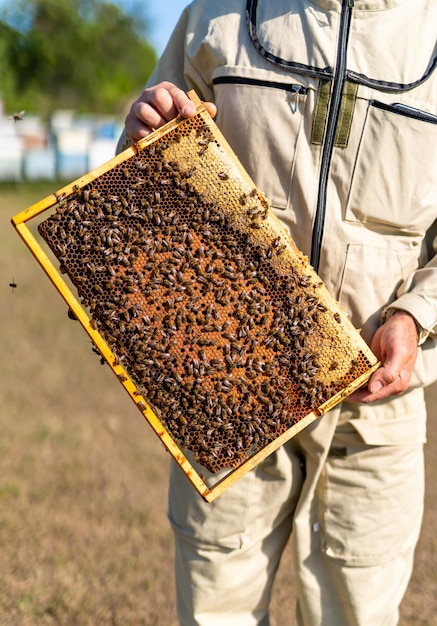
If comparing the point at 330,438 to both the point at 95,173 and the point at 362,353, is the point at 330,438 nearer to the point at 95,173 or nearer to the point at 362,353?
the point at 362,353

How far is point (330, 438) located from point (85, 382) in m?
4.14

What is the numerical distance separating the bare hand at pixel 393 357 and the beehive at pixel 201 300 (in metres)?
0.06

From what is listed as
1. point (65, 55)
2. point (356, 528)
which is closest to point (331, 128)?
point (356, 528)

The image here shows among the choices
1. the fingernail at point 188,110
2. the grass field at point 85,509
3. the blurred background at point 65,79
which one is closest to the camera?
the fingernail at point 188,110

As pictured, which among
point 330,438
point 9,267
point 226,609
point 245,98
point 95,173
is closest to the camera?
point 95,173

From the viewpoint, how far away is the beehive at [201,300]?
219 cm

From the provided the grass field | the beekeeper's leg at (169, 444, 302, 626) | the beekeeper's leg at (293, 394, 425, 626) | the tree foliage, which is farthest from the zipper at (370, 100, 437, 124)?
the tree foliage

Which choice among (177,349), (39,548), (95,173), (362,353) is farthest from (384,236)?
(39,548)

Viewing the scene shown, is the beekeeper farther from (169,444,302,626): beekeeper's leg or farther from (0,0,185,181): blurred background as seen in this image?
(0,0,185,181): blurred background

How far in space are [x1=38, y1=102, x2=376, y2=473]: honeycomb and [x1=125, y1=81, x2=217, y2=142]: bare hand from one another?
0.20 ft

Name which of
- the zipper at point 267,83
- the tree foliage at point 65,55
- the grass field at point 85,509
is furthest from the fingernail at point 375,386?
the tree foliage at point 65,55

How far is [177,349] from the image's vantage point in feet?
7.38

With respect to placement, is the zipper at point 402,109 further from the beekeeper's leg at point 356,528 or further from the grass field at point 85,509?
the grass field at point 85,509

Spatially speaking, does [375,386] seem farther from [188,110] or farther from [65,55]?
[65,55]
